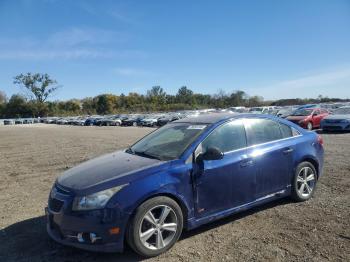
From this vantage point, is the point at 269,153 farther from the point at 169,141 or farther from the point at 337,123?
the point at 337,123

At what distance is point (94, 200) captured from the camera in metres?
3.96

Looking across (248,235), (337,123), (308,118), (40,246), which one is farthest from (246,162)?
(308,118)

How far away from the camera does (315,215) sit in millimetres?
5277

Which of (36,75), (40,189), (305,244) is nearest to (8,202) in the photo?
(40,189)

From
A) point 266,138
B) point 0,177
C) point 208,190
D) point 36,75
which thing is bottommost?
point 0,177

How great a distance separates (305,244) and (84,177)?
2756mm

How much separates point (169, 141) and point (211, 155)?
0.94 m

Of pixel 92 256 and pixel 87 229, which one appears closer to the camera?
pixel 87 229

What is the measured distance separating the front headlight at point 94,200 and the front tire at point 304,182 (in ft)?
10.2

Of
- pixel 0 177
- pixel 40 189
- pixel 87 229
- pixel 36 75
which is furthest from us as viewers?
pixel 36 75

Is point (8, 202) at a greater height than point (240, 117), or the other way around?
point (240, 117)

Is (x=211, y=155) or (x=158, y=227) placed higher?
(x=211, y=155)

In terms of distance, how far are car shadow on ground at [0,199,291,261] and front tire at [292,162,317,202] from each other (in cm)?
63

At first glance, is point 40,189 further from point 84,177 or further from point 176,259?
point 176,259
